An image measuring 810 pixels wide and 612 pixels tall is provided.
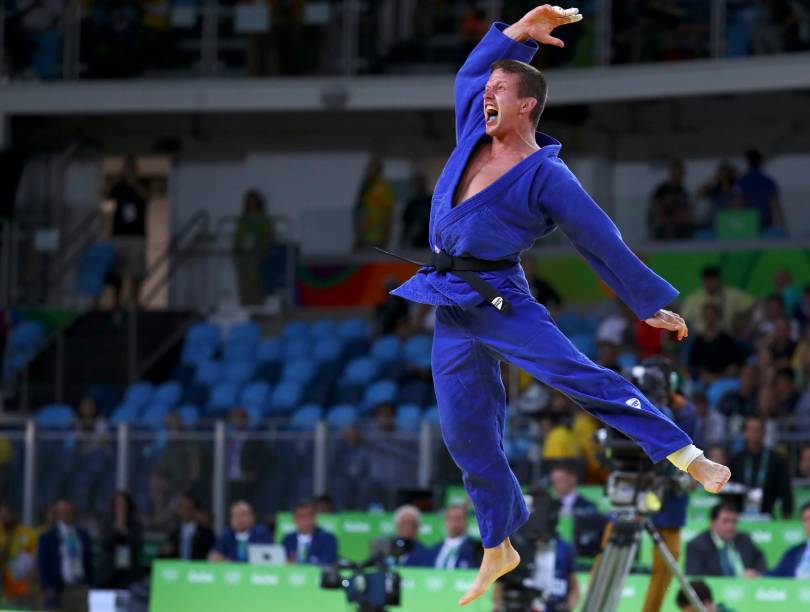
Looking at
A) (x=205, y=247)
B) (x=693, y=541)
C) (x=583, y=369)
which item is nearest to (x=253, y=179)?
(x=205, y=247)

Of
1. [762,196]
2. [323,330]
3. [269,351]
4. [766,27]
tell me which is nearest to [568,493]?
[762,196]

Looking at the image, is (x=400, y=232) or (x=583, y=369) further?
(x=400, y=232)

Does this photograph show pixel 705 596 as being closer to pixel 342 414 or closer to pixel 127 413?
pixel 342 414

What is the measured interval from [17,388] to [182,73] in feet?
13.7

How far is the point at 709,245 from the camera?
18797 mm

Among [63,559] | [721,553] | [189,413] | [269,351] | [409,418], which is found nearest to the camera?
[721,553]

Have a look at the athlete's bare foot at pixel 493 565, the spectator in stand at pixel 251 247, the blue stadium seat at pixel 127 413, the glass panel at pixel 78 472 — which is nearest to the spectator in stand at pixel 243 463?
the glass panel at pixel 78 472

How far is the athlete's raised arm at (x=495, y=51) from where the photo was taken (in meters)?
6.30

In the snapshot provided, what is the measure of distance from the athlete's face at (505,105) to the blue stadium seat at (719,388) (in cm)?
→ 910

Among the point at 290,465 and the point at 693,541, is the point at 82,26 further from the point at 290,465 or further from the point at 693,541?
the point at 693,541

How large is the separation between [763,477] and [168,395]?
7.91 meters

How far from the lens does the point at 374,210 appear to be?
65.7 ft

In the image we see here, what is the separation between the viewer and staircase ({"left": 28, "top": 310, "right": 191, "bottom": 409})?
20281 mm

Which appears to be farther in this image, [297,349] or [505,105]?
[297,349]
